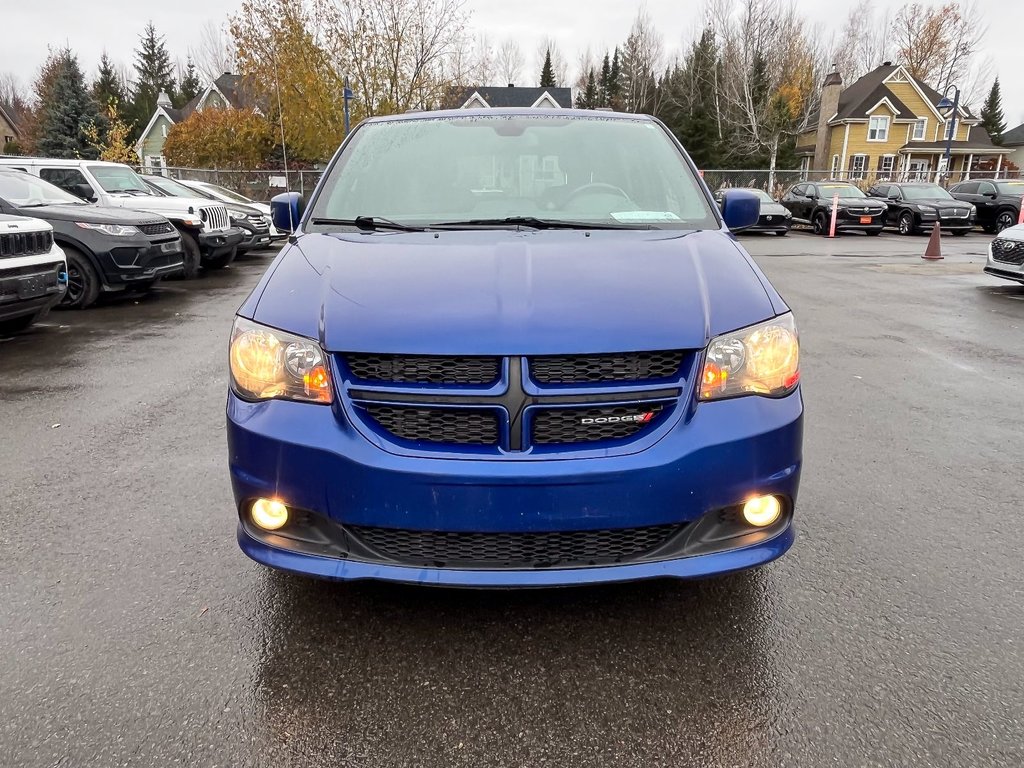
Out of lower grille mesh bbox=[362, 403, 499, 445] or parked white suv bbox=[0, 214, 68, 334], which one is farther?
parked white suv bbox=[0, 214, 68, 334]

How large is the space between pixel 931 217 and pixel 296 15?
24.2 metres

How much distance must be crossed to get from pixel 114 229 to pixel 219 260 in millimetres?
4308

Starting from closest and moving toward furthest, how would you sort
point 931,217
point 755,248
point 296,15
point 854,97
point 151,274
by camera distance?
1. point 151,274
2. point 755,248
3. point 931,217
4. point 296,15
5. point 854,97

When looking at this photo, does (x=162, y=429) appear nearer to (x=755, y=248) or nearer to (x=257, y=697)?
(x=257, y=697)

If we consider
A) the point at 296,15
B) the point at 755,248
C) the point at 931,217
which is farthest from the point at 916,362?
the point at 296,15

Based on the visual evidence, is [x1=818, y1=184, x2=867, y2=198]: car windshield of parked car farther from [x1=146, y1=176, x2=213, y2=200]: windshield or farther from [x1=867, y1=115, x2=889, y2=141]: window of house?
[x1=867, y1=115, x2=889, y2=141]: window of house

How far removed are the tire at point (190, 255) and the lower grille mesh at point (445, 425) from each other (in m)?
11.1

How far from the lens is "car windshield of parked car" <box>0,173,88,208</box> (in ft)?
A: 28.8

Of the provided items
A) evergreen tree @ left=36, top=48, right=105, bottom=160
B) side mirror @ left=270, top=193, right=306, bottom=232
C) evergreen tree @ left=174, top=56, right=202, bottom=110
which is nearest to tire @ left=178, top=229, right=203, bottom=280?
side mirror @ left=270, top=193, right=306, bottom=232

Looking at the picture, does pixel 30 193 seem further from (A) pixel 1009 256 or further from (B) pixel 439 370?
(A) pixel 1009 256

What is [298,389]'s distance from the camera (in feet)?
7.37

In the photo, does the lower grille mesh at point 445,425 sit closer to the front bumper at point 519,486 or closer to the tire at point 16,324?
the front bumper at point 519,486

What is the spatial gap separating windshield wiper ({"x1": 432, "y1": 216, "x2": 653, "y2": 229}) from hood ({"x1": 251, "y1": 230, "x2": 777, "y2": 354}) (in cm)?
17

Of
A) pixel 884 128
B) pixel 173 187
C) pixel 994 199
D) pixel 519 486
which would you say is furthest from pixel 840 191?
pixel 884 128
